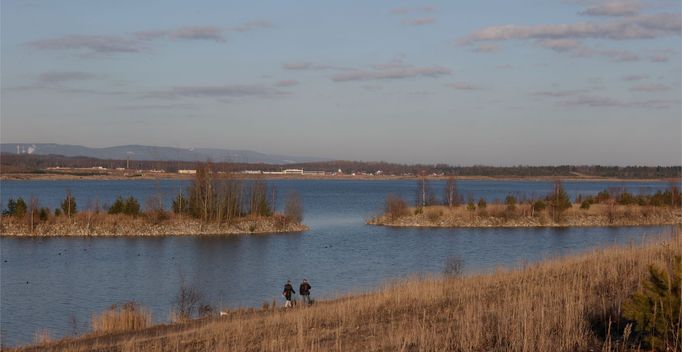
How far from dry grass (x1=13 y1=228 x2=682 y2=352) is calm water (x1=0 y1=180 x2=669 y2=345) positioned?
4.78 meters

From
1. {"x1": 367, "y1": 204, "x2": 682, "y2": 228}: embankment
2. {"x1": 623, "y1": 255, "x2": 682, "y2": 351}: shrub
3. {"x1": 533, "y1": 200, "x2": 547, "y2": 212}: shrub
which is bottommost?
{"x1": 367, "y1": 204, "x2": 682, "y2": 228}: embankment

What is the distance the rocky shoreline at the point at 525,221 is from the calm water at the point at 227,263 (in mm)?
4097

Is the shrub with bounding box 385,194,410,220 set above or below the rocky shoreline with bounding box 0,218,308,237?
above

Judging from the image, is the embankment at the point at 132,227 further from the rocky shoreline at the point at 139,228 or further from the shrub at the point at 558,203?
the shrub at the point at 558,203

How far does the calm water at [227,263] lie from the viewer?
28.6 meters

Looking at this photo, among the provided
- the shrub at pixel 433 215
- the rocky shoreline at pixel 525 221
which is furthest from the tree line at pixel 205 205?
the shrub at pixel 433 215

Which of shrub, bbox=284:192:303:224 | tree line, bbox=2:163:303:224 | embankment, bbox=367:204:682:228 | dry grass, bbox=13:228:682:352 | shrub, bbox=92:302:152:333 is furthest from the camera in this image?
embankment, bbox=367:204:682:228

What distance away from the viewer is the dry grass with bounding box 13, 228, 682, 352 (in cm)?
1016

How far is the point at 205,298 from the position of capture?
1155 inches

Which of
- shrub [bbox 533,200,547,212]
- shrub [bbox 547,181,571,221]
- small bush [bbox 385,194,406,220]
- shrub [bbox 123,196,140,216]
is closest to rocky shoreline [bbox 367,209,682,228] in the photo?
small bush [bbox 385,194,406,220]

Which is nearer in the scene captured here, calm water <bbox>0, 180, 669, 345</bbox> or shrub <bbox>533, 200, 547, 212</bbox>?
calm water <bbox>0, 180, 669, 345</bbox>

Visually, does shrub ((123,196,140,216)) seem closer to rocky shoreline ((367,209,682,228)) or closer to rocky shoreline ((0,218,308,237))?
rocky shoreline ((0,218,308,237))

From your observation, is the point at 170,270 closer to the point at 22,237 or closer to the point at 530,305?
the point at 22,237

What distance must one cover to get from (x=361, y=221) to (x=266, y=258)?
33.2 m
